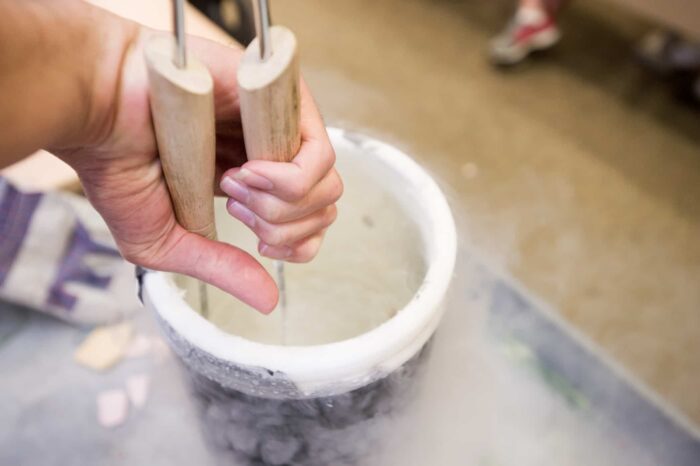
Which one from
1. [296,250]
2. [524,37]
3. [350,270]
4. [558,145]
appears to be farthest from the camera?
[524,37]

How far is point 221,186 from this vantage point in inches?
14.0

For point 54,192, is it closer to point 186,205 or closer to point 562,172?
point 186,205

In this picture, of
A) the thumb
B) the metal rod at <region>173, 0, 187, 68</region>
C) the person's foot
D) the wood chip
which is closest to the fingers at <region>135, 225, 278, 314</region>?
the thumb

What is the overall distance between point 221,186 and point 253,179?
3 cm

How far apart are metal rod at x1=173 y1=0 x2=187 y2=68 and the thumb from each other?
12 cm

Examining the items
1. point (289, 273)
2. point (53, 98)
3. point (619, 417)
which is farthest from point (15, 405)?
point (619, 417)

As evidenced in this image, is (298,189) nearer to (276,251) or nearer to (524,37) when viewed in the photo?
(276,251)

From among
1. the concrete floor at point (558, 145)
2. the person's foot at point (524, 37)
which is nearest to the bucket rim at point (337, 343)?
the concrete floor at point (558, 145)

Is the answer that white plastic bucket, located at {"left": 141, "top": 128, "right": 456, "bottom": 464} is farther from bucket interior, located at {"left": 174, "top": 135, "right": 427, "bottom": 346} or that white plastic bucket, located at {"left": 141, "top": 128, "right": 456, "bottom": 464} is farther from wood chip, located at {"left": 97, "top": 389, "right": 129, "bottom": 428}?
wood chip, located at {"left": 97, "top": 389, "right": 129, "bottom": 428}

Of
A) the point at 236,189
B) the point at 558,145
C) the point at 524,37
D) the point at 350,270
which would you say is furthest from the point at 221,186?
the point at 524,37

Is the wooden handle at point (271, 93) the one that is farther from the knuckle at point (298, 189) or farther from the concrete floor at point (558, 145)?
the concrete floor at point (558, 145)

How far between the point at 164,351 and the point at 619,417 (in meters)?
0.40

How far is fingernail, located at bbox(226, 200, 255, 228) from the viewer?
13.9 inches

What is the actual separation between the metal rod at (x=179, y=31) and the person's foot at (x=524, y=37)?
3.65ft
